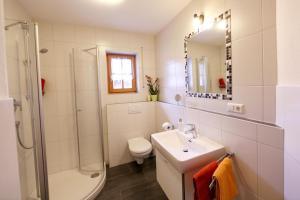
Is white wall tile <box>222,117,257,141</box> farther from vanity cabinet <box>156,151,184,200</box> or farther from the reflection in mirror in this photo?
vanity cabinet <box>156,151,184,200</box>

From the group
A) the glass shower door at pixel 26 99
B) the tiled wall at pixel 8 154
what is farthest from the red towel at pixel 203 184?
the glass shower door at pixel 26 99

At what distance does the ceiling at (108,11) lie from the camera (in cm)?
171

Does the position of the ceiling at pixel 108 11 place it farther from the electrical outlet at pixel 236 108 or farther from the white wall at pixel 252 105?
the electrical outlet at pixel 236 108

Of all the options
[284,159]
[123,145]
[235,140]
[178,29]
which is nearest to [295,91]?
[284,159]

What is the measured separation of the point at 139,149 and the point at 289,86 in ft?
6.00

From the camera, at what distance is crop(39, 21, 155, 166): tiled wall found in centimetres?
213

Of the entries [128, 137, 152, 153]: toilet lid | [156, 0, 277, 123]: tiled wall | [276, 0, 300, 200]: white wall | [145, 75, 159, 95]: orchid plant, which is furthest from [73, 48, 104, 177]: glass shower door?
[276, 0, 300, 200]: white wall

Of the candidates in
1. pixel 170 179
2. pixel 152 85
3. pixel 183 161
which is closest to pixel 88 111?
pixel 152 85

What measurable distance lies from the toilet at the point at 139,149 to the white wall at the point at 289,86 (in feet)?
5.13

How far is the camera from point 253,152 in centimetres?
108

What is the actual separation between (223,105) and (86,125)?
2.00 m

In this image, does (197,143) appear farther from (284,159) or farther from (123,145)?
(123,145)

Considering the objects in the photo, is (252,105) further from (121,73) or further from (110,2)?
(121,73)

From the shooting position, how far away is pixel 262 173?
103 cm
